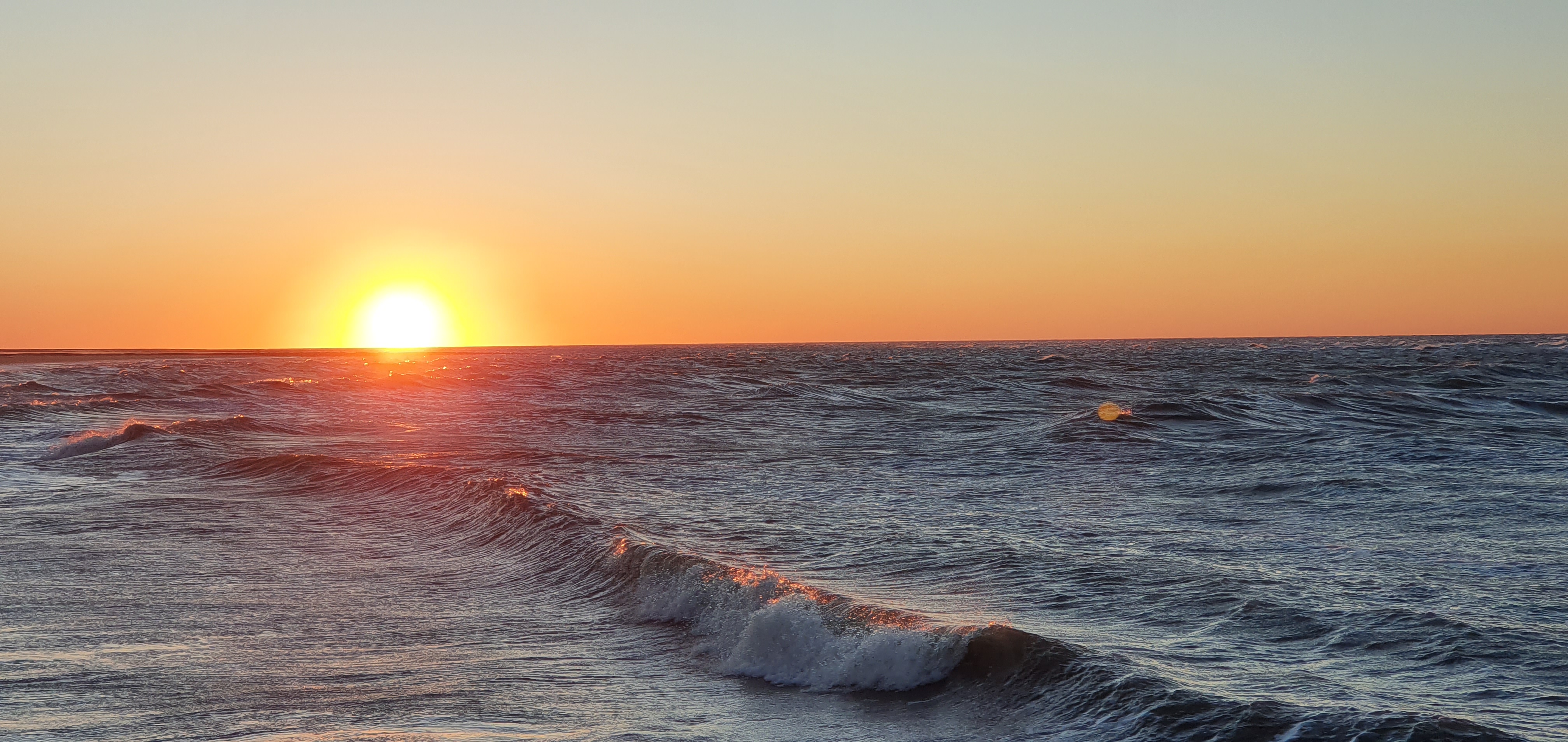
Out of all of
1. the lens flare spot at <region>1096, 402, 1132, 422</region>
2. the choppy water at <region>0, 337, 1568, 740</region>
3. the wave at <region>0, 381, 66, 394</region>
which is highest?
the wave at <region>0, 381, 66, 394</region>

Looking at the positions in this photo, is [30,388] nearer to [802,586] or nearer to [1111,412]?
[1111,412]

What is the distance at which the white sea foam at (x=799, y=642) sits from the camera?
22.6ft

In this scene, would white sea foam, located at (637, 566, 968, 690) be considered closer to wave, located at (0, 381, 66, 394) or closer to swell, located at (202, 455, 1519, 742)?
swell, located at (202, 455, 1519, 742)

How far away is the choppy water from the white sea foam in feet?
0.08

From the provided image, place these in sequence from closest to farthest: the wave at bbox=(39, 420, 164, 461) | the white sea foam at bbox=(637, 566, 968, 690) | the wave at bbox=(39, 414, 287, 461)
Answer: the white sea foam at bbox=(637, 566, 968, 690), the wave at bbox=(39, 420, 164, 461), the wave at bbox=(39, 414, 287, 461)

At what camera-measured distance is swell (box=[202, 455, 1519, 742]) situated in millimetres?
5652

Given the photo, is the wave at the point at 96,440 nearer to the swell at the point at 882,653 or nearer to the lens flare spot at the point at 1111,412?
the swell at the point at 882,653

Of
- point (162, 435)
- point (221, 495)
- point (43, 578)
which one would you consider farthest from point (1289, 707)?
point (162, 435)

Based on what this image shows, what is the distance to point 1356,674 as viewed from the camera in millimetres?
A: 6477

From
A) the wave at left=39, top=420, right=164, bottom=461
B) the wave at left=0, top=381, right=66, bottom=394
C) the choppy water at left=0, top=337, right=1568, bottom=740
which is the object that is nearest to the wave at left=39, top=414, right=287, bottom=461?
the wave at left=39, top=420, right=164, bottom=461

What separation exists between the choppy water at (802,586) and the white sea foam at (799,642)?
2 cm

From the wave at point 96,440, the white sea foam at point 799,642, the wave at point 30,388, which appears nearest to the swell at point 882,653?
the white sea foam at point 799,642

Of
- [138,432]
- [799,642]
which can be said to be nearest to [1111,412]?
[799,642]

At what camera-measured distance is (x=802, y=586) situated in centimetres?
859
